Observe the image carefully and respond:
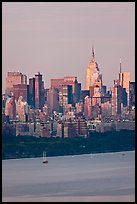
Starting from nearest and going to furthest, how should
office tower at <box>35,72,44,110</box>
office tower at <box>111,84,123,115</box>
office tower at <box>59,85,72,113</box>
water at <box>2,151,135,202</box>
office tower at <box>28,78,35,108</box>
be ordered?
water at <box>2,151,135,202</box>
office tower at <box>35,72,44,110</box>
office tower at <box>28,78,35,108</box>
office tower at <box>111,84,123,115</box>
office tower at <box>59,85,72,113</box>

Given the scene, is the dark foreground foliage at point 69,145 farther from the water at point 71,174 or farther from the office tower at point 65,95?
the office tower at point 65,95

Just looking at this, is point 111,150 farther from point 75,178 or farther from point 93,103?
point 75,178

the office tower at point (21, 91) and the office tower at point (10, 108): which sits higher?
the office tower at point (21, 91)

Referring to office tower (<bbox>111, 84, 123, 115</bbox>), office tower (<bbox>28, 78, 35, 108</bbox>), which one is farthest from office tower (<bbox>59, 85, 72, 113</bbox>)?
office tower (<bbox>111, 84, 123, 115</bbox>)

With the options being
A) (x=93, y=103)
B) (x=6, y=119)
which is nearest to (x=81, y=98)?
(x=93, y=103)

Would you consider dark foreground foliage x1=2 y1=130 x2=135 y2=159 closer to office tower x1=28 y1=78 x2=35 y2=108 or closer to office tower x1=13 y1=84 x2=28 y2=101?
office tower x1=28 y1=78 x2=35 y2=108

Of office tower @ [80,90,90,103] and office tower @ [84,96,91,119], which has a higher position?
office tower @ [80,90,90,103]

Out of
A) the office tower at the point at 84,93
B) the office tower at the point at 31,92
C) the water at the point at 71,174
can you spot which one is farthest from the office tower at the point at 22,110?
the office tower at the point at 84,93
